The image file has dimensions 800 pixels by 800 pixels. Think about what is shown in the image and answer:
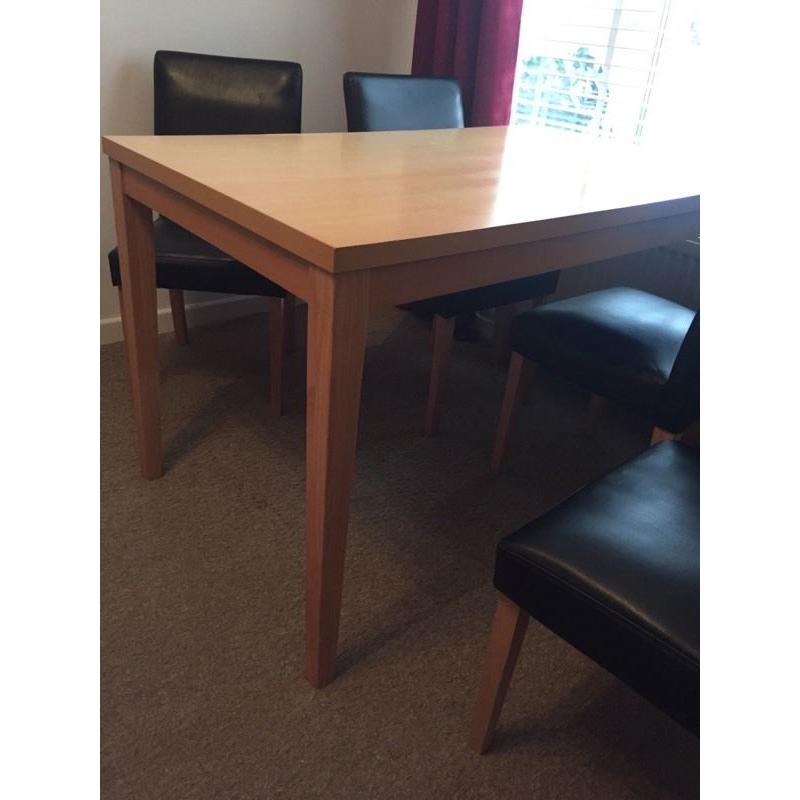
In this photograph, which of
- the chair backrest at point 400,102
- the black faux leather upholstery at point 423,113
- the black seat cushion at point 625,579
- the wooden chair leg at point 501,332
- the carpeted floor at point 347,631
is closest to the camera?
the black seat cushion at point 625,579

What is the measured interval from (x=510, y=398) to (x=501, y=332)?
72 cm

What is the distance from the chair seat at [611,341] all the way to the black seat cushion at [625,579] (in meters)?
0.49

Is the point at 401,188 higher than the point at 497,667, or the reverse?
the point at 401,188

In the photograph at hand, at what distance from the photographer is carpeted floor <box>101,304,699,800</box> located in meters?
1.12

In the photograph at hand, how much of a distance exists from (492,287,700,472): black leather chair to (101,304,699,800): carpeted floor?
0.97ft

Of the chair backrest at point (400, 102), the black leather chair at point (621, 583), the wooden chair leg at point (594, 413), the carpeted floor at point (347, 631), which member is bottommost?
the carpeted floor at point (347, 631)

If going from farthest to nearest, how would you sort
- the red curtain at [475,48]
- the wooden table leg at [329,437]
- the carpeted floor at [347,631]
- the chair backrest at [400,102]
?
the red curtain at [475,48] < the chair backrest at [400,102] < the carpeted floor at [347,631] < the wooden table leg at [329,437]

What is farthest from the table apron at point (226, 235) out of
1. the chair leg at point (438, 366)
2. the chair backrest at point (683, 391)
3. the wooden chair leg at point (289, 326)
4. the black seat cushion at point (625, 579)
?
the wooden chair leg at point (289, 326)

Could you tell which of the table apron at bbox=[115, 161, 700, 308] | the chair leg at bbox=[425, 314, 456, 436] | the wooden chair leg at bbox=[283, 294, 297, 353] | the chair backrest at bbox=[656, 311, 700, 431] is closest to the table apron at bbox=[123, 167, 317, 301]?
the table apron at bbox=[115, 161, 700, 308]

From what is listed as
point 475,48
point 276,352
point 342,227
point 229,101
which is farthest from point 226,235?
point 475,48

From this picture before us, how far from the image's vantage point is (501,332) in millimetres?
2500

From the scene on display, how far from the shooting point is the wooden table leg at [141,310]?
1443mm

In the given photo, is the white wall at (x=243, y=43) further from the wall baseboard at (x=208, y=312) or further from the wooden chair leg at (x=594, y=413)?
the wooden chair leg at (x=594, y=413)

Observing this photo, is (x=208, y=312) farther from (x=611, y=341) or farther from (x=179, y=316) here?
(x=611, y=341)
